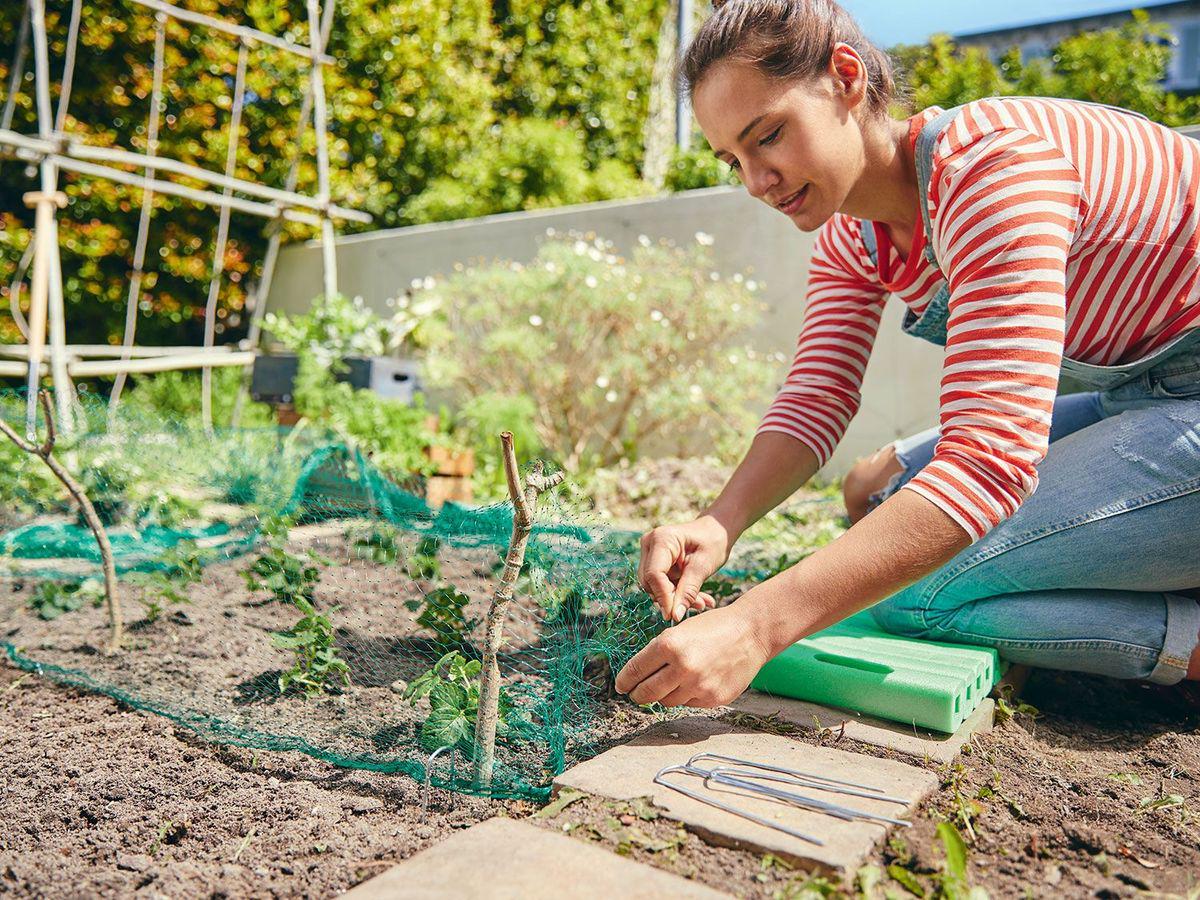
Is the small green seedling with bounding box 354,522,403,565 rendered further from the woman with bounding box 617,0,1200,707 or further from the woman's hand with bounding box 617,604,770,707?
the woman's hand with bounding box 617,604,770,707

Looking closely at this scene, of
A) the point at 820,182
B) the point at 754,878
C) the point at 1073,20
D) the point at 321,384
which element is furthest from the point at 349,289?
the point at 1073,20

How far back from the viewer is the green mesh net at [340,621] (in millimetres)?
1556

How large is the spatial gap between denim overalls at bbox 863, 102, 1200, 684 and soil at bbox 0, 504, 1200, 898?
154 mm

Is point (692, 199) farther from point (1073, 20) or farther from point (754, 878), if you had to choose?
point (1073, 20)

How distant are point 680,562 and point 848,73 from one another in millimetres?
854

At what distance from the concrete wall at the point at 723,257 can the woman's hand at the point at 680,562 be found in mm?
2908

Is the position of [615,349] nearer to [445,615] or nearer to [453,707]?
[445,615]

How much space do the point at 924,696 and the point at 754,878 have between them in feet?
1.73

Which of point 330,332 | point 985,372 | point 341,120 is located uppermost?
point 341,120

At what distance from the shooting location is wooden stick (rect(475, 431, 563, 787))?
1251 mm

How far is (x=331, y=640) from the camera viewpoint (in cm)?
188

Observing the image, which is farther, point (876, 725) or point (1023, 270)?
point (876, 725)

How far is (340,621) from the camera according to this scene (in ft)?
7.12

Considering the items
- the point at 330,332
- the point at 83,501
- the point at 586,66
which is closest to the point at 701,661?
the point at 83,501
